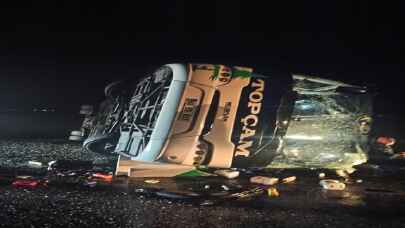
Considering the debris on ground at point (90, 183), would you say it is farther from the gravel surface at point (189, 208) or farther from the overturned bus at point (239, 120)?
the overturned bus at point (239, 120)

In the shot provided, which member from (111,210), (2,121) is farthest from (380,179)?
(2,121)

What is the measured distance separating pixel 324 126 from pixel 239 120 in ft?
4.11

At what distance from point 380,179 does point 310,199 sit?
1.81 m

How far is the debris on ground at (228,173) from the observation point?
240 inches

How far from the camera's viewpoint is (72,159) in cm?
712

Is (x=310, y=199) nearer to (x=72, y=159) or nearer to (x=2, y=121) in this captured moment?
(x=72, y=159)

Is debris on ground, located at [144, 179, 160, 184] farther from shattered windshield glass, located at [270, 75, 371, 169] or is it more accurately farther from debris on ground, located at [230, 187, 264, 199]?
shattered windshield glass, located at [270, 75, 371, 169]

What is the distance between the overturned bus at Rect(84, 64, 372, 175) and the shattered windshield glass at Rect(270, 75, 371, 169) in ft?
0.04

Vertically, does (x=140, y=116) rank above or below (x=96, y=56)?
below

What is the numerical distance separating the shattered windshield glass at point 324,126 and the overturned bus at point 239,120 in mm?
14

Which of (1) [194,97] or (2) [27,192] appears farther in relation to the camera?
(1) [194,97]

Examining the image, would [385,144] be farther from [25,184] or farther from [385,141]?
[25,184]

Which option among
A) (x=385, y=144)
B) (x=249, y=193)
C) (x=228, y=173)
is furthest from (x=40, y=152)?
(x=385, y=144)

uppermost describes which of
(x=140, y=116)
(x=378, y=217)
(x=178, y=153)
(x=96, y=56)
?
(x=96, y=56)
